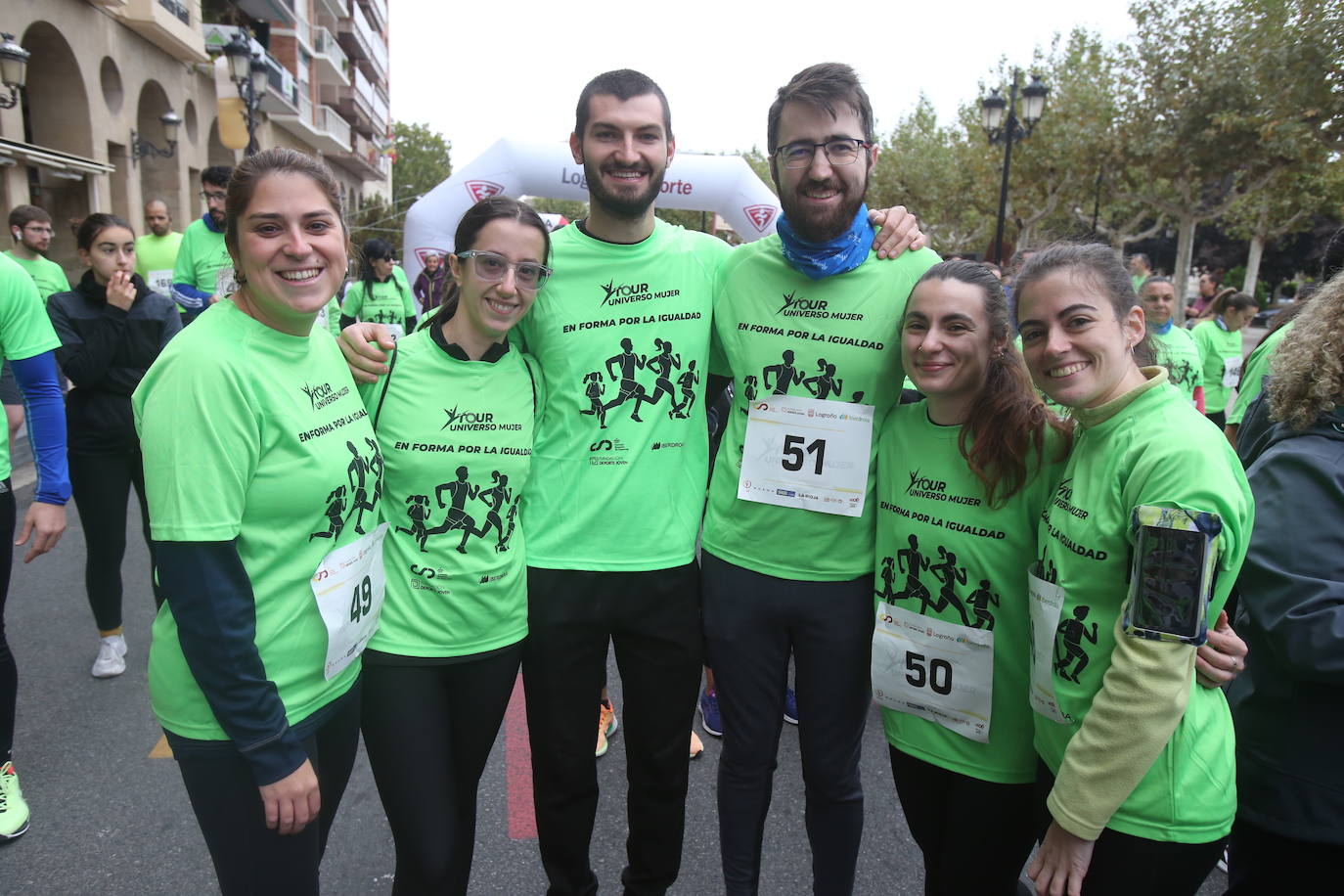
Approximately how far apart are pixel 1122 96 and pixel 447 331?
24.3 meters

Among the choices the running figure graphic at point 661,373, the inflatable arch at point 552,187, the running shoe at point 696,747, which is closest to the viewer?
the running figure graphic at point 661,373

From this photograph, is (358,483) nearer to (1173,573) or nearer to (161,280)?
(1173,573)

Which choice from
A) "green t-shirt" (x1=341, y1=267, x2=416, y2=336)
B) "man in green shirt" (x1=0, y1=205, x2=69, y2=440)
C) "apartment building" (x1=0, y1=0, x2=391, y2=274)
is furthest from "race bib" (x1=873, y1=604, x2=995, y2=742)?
"apartment building" (x1=0, y1=0, x2=391, y2=274)

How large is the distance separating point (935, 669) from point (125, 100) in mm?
21107

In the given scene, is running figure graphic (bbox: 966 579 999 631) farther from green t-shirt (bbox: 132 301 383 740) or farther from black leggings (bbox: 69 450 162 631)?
black leggings (bbox: 69 450 162 631)

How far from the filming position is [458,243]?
7.36 ft

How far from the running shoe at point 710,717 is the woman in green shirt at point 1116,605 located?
2064mm

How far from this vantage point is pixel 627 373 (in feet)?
7.70

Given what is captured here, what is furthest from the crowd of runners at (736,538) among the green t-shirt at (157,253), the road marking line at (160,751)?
the green t-shirt at (157,253)

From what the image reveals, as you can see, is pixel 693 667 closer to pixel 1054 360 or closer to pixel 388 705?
pixel 388 705

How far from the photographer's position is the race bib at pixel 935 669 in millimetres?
1991

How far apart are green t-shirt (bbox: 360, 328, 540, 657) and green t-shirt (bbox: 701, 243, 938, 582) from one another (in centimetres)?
67

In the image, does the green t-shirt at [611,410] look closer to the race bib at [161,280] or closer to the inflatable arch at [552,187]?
the race bib at [161,280]

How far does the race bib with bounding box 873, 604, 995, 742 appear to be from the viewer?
1.99 metres
